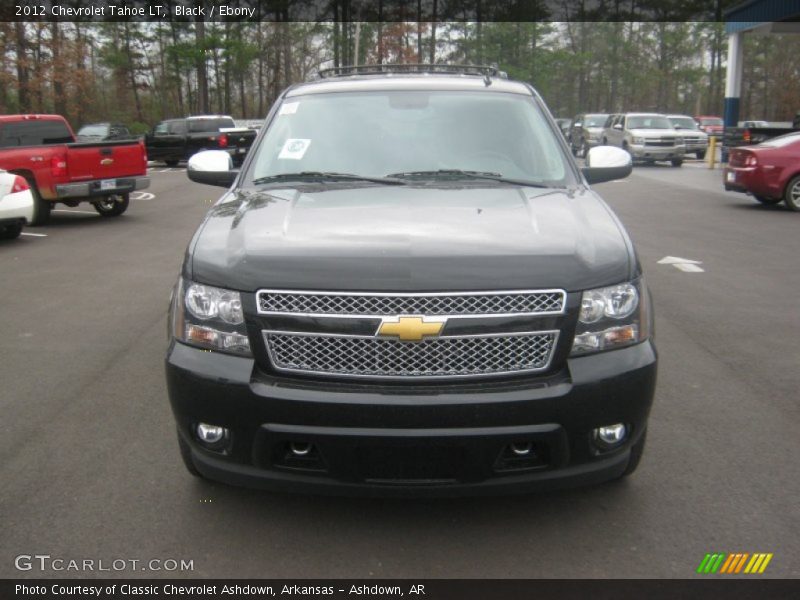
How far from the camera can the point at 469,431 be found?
293 cm

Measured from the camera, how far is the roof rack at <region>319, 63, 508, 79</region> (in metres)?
5.60

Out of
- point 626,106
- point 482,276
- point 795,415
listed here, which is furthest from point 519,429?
point 626,106

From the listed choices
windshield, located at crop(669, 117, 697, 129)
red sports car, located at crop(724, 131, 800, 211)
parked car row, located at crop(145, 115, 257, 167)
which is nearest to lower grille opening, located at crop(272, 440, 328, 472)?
red sports car, located at crop(724, 131, 800, 211)

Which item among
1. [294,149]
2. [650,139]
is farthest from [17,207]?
[650,139]

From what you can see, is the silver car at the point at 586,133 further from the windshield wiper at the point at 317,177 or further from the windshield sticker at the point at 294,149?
the windshield wiper at the point at 317,177

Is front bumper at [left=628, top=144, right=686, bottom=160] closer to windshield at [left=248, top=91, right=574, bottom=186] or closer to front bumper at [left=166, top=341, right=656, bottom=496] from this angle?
windshield at [left=248, top=91, right=574, bottom=186]

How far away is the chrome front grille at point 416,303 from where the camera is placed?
118 inches

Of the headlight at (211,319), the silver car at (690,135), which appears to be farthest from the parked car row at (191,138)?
the headlight at (211,319)

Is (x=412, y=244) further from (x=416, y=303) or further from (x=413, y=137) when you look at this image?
(x=413, y=137)

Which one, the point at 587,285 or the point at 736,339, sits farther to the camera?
the point at 736,339

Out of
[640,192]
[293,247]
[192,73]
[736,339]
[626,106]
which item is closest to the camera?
[293,247]

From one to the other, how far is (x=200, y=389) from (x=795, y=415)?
3.33 meters

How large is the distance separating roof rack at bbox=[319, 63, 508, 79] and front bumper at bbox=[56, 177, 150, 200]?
28.7 ft

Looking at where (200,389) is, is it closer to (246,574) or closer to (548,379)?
(246,574)
